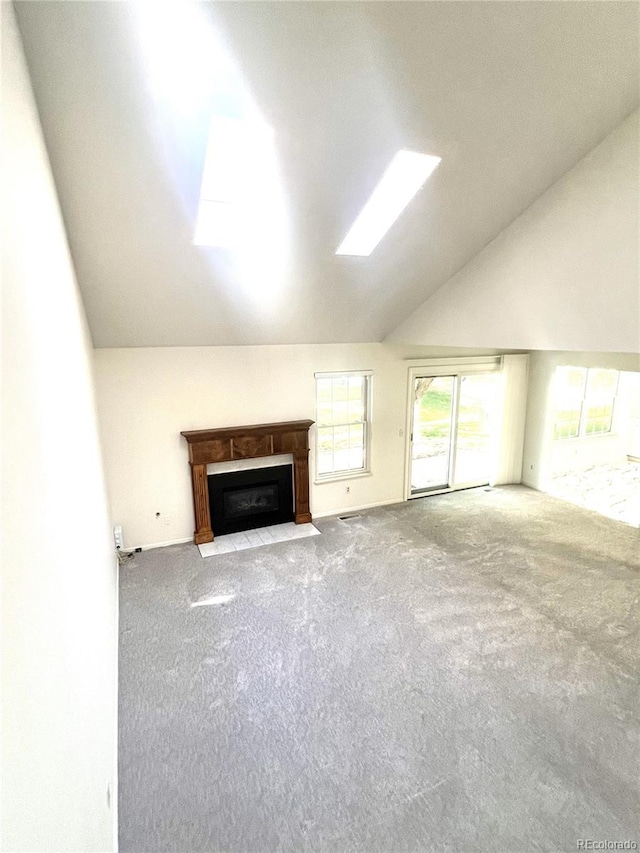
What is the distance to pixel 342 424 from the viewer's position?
6070mm

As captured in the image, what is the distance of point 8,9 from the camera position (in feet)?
5.11

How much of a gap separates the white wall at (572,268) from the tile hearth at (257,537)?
3066mm

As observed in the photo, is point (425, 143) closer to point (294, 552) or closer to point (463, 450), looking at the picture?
point (294, 552)

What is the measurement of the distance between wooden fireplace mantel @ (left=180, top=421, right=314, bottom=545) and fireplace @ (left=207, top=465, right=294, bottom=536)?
0.13m

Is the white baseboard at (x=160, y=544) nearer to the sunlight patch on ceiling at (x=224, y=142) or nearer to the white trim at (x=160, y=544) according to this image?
the white trim at (x=160, y=544)

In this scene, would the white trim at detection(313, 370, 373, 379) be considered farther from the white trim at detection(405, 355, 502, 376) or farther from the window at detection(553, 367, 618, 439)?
the window at detection(553, 367, 618, 439)

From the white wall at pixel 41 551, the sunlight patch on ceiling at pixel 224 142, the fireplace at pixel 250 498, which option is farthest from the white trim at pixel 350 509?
the white wall at pixel 41 551

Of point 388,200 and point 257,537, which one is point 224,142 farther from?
point 257,537

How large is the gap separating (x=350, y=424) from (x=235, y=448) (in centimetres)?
166

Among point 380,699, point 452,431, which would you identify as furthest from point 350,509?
point 380,699

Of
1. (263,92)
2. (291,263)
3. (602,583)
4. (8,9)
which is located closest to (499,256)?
(291,263)

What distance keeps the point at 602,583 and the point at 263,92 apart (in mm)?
4985

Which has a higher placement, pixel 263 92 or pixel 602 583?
pixel 263 92

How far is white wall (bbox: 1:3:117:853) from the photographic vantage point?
33.5 inches
